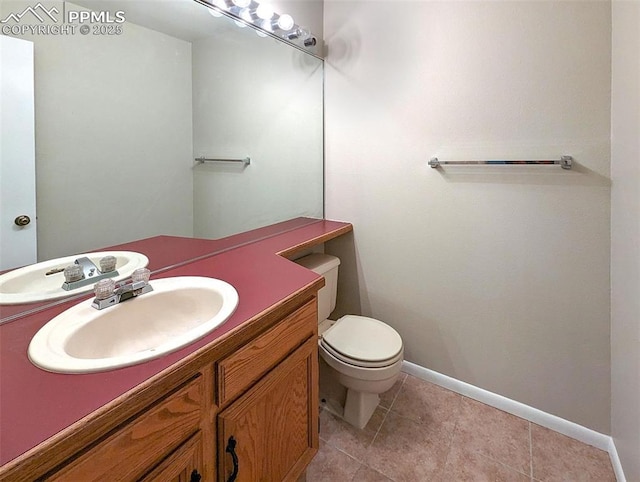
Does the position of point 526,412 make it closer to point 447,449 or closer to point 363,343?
point 447,449

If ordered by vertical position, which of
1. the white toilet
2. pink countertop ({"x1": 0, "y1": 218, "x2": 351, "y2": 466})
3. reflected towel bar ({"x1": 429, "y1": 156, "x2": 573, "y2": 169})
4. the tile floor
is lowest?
the tile floor

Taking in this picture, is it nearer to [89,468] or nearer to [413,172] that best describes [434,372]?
[413,172]

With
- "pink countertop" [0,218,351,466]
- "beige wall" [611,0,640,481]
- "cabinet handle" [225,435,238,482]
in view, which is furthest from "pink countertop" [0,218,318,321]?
"beige wall" [611,0,640,481]

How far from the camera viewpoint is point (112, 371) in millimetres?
641

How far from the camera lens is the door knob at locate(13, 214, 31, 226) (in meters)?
0.92

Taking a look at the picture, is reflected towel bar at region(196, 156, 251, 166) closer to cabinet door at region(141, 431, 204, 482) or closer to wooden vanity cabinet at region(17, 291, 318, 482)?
wooden vanity cabinet at region(17, 291, 318, 482)

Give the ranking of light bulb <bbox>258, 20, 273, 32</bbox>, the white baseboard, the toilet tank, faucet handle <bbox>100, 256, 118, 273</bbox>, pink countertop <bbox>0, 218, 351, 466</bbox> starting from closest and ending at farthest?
pink countertop <bbox>0, 218, 351, 466</bbox> < faucet handle <bbox>100, 256, 118, 273</bbox> < the white baseboard < light bulb <bbox>258, 20, 273, 32</bbox> < the toilet tank

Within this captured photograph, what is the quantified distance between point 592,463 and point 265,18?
2.54 metres

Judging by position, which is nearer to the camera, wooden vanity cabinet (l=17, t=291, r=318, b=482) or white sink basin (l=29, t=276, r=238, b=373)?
wooden vanity cabinet (l=17, t=291, r=318, b=482)

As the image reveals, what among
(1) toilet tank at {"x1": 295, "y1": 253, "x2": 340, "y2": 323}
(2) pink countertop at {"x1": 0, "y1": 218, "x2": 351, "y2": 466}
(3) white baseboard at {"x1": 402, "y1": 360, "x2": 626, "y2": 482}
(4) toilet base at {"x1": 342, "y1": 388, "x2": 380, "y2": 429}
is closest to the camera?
(2) pink countertop at {"x1": 0, "y1": 218, "x2": 351, "y2": 466}

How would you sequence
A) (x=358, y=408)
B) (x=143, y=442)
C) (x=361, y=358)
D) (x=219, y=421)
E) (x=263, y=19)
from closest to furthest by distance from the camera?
(x=143, y=442) → (x=219, y=421) → (x=361, y=358) → (x=358, y=408) → (x=263, y=19)

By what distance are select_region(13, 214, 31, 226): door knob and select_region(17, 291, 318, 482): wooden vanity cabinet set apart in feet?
2.25

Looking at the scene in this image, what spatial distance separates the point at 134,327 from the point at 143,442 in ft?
1.33

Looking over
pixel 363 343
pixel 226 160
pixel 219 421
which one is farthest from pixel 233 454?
pixel 226 160
